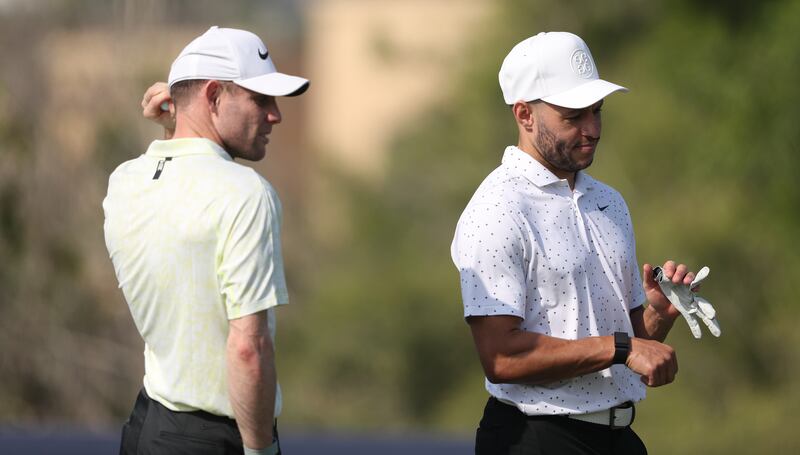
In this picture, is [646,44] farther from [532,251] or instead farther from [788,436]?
[532,251]

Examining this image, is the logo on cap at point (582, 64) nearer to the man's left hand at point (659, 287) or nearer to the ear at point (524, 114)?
the ear at point (524, 114)

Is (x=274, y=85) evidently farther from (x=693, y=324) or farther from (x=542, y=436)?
(x=693, y=324)

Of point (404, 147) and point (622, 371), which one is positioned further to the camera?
point (404, 147)

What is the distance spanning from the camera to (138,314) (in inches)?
125

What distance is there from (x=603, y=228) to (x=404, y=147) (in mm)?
15415

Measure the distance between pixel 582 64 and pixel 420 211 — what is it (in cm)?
1429

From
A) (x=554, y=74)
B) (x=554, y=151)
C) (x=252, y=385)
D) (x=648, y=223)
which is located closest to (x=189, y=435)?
(x=252, y=385)

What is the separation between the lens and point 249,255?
296 centimetres

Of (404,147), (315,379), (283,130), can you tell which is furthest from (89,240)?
(283,130)

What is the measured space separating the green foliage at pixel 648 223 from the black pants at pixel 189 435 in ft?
28.4

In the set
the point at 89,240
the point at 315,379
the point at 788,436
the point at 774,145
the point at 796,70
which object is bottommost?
the point at 315,379

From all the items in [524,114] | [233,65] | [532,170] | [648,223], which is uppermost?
[233,65]

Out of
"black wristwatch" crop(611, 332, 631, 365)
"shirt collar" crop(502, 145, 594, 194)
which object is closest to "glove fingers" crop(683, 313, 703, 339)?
"black wristwatch" crop(611, 332, 631, 365)

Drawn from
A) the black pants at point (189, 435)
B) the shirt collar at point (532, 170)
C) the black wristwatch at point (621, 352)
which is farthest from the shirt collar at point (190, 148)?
the black wristwatch at point (621, 352)
